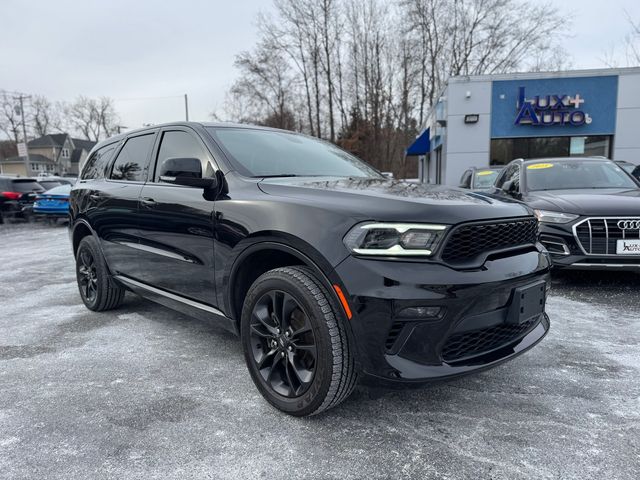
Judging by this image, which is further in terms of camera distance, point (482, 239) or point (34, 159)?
point (34, 159)

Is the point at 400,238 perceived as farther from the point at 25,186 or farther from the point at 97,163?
the point at 25,186

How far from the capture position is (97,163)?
4.62 metres

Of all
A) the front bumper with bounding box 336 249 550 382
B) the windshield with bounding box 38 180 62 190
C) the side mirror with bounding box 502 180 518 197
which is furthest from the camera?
the windshield with bounding box 38 180 62 190

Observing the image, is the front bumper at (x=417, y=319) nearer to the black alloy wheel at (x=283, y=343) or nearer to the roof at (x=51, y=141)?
the black alloy wheel at (x=283, y=343)

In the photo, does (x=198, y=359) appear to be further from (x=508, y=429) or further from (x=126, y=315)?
(x=508, y=429)

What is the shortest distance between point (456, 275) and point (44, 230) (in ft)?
Answer: 47.3

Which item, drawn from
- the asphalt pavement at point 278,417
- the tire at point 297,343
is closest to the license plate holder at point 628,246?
the asphalt pavement at point 278,417

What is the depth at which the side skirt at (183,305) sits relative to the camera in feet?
9.37

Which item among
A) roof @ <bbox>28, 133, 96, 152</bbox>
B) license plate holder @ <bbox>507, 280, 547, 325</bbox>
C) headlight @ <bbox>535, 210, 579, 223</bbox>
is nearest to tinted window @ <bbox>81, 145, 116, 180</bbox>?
license plate holder @ <bbox>507, 280, 547, 325</bbox>

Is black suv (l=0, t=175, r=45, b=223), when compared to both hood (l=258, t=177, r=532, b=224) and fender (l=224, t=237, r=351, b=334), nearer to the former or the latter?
fender (l=224, t=237, r=351, b=334)

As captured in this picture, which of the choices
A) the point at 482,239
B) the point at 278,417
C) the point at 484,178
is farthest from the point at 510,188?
the point at 278,417

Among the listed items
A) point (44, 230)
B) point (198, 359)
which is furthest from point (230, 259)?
point (44, 230)

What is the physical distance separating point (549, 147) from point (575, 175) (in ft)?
34.2

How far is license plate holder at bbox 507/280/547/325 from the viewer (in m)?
2.24
